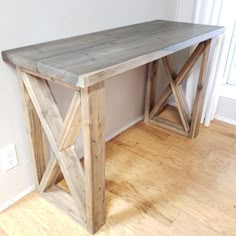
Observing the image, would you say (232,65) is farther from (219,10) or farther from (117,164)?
(117,164)

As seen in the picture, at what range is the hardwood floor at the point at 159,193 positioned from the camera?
1230 millimetres

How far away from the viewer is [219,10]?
176cm

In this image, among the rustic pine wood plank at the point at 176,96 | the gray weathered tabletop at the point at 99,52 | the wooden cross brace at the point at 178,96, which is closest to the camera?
the gray weathered tabletop at the point at 99,52

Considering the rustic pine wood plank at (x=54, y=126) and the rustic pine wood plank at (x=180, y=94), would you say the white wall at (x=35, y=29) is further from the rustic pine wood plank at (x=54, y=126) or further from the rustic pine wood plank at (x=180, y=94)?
the rustic pine wood plank at (x=180, y=94)

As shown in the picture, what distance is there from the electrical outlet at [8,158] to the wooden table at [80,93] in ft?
0.30

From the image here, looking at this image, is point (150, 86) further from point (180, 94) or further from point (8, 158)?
point (8, 158)

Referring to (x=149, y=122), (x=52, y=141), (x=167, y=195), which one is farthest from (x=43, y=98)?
(x=149, y=122)

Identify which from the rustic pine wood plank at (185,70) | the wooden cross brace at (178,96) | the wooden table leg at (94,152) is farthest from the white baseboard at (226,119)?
the wooden table leg at (94,152)

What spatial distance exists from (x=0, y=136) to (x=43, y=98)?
26 cm

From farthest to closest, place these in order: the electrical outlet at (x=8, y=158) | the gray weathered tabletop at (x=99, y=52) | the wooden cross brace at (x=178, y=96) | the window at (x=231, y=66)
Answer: the window at (x=231, y=66), the wooden cross brace at (x=178, y=96), the electrical outlet at (x=8, y=158), the gray weathered tabletop at (x=99, y=52)

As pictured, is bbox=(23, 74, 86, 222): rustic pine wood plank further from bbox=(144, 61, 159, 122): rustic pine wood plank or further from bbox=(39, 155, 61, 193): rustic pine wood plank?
bbox=(144, 61, 159, 122): rustic pine wood plank

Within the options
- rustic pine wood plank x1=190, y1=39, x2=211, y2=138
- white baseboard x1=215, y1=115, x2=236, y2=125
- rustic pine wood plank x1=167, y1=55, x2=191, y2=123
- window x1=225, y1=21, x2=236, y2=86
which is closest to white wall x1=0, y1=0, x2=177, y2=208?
rustic pine wood plank x1=167, y1=55, x2=191, y2=123

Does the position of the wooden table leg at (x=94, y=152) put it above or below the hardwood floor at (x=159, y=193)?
above

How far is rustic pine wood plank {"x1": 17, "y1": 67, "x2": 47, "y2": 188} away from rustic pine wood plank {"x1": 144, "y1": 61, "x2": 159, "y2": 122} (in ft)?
3.17
